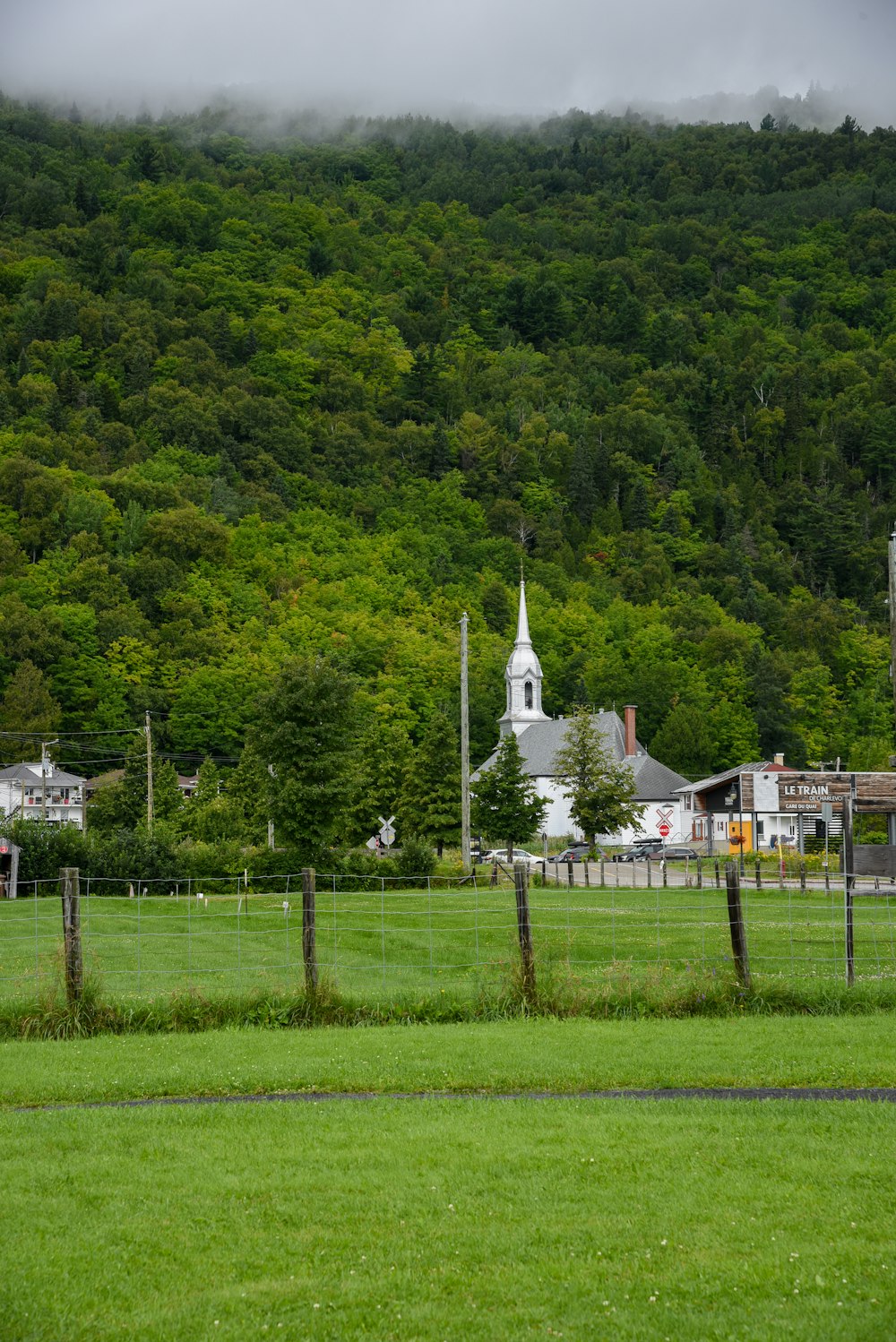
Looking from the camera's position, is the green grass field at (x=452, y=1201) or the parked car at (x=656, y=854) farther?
the parked car at (x=656, y=854)

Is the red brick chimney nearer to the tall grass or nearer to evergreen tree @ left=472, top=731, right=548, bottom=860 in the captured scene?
evergreen tree @ left=472, top=731, right=548, bottom=860

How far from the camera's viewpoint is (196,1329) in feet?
21.1

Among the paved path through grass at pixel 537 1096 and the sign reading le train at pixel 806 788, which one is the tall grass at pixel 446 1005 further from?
the sign reading le train at pixel 806 788

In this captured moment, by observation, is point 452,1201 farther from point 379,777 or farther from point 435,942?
point 379,777

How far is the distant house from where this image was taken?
94.8 m

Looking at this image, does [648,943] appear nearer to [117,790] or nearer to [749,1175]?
[749,1175]

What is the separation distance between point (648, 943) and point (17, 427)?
149 metres

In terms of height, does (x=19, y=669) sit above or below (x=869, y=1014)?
above

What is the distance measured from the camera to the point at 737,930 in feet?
53.2

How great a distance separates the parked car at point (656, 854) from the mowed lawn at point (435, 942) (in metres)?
24.3

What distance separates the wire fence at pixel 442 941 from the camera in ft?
58.4

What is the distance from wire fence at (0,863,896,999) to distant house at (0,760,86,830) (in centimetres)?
5786

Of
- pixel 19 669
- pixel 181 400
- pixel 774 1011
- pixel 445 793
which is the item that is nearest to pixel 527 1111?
pixel 774 1011

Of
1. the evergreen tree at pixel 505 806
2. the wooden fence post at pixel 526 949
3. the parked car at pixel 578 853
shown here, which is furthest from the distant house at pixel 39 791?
the wooden fence post at pixel 526 949
